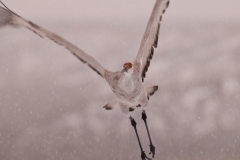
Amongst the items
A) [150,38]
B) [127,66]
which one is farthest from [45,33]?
[150,38]

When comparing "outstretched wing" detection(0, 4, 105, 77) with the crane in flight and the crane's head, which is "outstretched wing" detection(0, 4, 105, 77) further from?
the crane's head

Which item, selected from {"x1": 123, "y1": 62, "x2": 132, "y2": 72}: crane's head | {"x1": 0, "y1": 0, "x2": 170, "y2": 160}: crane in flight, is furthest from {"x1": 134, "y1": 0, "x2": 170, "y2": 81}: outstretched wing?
{"x1": 123, "y1": 62, "x2": 132, "y2": 72}: crane's head

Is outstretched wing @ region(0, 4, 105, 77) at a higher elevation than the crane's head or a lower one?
higher

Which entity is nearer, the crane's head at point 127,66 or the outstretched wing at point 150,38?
the crane's head at point 127,66

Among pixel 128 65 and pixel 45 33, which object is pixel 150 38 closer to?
pixel 128 65

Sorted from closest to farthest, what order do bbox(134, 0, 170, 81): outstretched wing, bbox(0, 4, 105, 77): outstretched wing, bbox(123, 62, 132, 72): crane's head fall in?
bbox(0, 4, 105, 77): outstretched wing < bbox(123, 62, 132, 72): crane's head < bbox(134, 0, 170, 81): outstretched wing

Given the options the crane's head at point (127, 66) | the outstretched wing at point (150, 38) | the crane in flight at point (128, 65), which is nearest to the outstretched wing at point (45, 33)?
the crane in flight at point (128, 65)

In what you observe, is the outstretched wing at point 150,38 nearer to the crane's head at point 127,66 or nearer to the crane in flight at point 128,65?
the crane in flight at point 128,65
